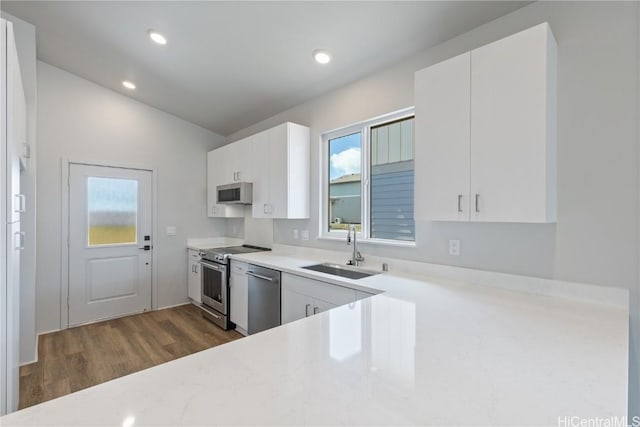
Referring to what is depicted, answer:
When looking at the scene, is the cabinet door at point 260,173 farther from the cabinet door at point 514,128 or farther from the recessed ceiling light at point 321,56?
the cabinet door at point 514,128

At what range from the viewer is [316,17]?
211 centimetres

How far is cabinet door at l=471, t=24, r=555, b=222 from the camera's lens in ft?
5.07

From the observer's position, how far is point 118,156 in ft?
12.7

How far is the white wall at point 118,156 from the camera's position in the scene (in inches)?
133

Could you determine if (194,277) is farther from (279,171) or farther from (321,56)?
(321,56)

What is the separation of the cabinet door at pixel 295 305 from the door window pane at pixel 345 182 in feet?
2.95

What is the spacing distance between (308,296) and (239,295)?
46.2 inches

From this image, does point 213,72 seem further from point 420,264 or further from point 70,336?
point 70,336

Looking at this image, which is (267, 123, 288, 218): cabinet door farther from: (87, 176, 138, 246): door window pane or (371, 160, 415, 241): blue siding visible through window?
(87, 176, 138, 246): door window pane

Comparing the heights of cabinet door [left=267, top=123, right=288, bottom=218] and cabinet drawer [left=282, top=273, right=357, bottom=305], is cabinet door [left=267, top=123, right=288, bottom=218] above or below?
above

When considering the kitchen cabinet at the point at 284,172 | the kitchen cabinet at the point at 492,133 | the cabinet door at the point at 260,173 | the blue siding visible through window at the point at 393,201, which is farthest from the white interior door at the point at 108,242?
the kitchen cabinet at the point at 492,133

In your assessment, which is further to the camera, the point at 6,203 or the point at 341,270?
the point at 341,270

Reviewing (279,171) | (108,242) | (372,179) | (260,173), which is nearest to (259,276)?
(279,171)

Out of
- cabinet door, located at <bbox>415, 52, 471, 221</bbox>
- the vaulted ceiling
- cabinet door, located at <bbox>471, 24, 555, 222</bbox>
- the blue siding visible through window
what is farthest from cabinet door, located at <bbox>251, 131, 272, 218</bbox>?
cabinet door, located at <bbox>471, 24, 555, 222</bbox>
